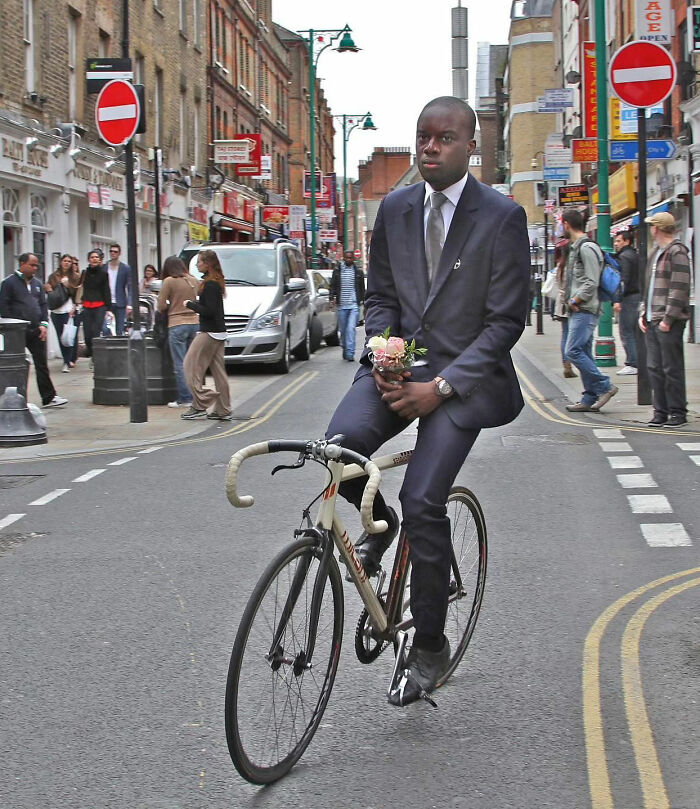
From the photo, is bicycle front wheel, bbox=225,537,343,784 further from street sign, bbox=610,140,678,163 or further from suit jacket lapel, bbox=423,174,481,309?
street sign, bbox=610,140,678,163

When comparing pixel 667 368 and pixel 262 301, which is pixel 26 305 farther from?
pixel 667 368

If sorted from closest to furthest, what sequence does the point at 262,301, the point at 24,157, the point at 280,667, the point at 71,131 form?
the point at 280,667
the point at 262,301
the point at 24,157
the point at 71,131

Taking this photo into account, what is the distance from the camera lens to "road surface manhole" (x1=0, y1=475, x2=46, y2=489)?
32.2ft

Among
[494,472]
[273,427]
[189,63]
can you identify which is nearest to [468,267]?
[494,472]

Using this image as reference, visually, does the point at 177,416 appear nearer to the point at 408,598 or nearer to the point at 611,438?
the point at 611,438

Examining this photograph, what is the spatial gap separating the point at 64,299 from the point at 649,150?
9358 mm

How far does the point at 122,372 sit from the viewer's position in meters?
15.7

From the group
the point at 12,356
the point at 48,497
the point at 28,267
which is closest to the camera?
the point at 48,497

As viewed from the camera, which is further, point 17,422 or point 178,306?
point 178,306

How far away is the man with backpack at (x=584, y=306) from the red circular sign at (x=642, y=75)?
1.44 metres

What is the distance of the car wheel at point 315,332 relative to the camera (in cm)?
2469

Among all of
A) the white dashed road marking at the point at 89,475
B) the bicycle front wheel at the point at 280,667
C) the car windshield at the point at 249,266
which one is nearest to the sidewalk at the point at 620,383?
the car windshield at the point at 249,266

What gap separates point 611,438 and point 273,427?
11.5 feet

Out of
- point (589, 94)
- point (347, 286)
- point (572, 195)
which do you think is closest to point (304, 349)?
point (347, 286)
